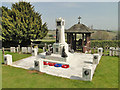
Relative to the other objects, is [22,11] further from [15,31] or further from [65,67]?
[65,67]

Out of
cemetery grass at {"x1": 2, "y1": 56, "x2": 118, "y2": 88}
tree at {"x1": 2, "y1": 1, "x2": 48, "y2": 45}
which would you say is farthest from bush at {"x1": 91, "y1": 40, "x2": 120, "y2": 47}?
cemetery grass at {"x1": 2, "y1": 56, "x2": 118, "y2": 88}

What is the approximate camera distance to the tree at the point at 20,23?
23375 millimetres

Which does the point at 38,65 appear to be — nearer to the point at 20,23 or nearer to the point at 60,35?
the point at 60,35

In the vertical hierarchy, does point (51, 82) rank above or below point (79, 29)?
below

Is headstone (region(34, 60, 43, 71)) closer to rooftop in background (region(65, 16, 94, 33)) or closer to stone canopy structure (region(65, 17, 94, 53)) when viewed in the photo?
stone canopy structure (region(65, 17, 94, 53))

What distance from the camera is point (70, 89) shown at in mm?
7773

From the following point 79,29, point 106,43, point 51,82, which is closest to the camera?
point 51,82

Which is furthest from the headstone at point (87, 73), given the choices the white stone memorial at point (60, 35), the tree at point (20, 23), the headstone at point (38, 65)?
the tree at point (20, 23)

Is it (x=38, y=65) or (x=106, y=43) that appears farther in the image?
(x=106, y=43)

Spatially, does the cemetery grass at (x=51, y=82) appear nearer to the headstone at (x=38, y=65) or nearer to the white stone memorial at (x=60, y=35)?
the headstone at (x=38, y=65)

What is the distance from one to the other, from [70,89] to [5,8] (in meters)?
27.4

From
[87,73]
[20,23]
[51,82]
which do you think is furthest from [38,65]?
[20,23]

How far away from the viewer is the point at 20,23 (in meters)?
23.5

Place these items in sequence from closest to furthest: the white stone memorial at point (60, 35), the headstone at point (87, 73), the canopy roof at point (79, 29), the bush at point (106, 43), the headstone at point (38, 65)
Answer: the headstone at point (87, 73) < the headstone at point (38, 65) < the white stone memorial at point (60, 35) < the canopy roof at point (79, 29) < the bush at point (106, 43)
